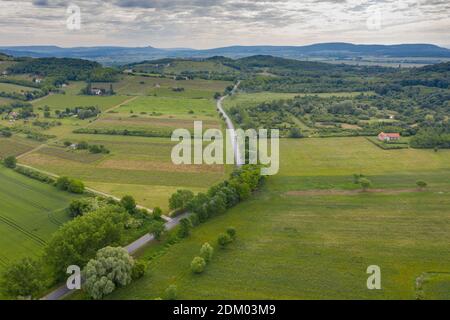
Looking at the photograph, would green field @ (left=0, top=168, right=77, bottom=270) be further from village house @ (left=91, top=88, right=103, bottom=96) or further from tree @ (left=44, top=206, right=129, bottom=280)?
village house @ (left=91, top=88, right=103, bottom=96)

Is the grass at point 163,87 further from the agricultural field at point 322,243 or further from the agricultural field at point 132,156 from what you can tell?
the agricultural field at point 322,243

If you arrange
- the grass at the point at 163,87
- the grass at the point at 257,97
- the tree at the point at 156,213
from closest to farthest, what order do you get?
the tree at the point at 156,213, the grass at the point at 257,97, the grass at the point at 163,87

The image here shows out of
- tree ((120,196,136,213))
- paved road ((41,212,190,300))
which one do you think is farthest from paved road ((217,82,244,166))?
tree ((120,196,136,213))

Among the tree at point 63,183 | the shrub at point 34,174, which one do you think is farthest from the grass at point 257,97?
the tree at point 63,183

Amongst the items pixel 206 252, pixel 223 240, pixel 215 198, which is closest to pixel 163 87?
pixel 215 198

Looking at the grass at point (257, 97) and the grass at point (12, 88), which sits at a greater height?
the grass at point (12, 88)

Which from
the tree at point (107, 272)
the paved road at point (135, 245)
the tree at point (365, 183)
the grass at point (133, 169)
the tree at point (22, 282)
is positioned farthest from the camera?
the grass at point (133, 169)

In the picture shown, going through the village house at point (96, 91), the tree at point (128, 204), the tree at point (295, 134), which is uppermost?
the village house at point (96, 91)

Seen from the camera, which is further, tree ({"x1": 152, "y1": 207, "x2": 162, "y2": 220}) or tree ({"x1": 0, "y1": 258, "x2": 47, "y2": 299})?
tree ({"x1": 152, "y1": 207, "x2": 162, "y2": 220})
